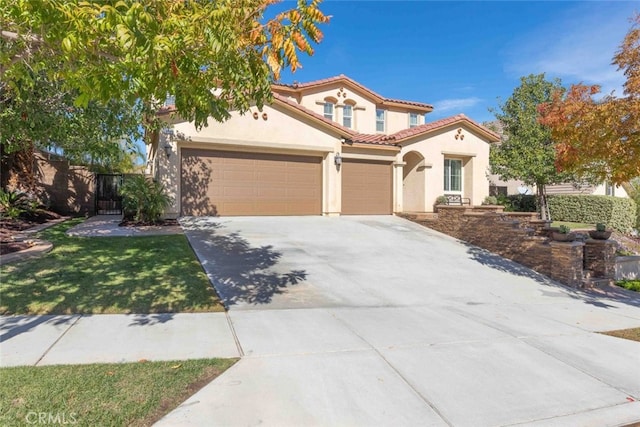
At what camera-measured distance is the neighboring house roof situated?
1977 centimetres

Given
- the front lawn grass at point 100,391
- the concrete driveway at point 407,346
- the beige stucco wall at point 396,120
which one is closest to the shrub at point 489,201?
the beige stucco wall at point 396,120

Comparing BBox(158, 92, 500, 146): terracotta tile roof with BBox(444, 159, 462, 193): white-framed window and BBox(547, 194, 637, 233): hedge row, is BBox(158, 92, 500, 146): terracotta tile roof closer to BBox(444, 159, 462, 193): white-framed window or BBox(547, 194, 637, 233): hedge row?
BBox(444, 159, 462, 193): white-framed window

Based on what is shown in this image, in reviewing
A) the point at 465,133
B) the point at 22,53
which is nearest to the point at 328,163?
the point at 465,133

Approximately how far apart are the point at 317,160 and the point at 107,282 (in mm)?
Answer: 11113

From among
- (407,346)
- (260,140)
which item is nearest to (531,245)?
(407,346)

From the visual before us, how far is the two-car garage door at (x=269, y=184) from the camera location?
14.7 m

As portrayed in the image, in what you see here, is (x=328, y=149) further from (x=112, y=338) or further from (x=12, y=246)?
(x=112, y=338)

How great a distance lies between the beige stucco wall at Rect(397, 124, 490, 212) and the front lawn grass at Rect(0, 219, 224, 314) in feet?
39.9

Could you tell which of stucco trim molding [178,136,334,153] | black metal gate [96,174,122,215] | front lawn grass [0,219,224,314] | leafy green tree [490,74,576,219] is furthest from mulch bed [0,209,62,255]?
leafy green tree [490,74,576,219]

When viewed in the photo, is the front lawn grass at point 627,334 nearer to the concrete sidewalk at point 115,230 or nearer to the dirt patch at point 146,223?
the concrete sidewalk at point 115,230

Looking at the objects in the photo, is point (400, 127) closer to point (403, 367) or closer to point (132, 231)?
point (132, 231)

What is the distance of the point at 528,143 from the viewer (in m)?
19.7

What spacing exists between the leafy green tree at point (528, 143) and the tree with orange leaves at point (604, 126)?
36.0ft

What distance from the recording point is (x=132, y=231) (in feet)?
39.4
